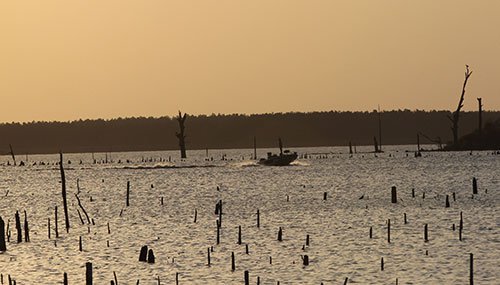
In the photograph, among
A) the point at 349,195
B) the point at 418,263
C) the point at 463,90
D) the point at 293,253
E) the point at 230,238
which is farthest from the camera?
the point at 463,90

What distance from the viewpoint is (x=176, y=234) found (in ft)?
197

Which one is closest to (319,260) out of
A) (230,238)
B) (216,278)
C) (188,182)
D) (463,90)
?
(216,278)

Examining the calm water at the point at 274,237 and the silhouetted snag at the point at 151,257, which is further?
the silhouetted snag at the point at 151,257

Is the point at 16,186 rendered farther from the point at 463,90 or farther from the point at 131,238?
the point at 131,238

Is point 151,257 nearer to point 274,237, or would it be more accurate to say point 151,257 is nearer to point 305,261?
point 305,261

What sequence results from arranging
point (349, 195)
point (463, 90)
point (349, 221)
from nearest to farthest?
1. point (349, 221)
2. point (349, 195)
3. point (463, 90)

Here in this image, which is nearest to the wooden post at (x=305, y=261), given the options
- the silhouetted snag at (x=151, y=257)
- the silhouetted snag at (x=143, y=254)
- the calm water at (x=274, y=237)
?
the calm water at (x=274, y=237)

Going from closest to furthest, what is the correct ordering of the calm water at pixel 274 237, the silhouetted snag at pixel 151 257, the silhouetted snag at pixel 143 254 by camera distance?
1. the calm water at pixel 274 237
2. the silhouetted snag at pixel 151 257
3. the silhouetted snag at pixel 143 254

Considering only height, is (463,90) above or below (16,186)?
above

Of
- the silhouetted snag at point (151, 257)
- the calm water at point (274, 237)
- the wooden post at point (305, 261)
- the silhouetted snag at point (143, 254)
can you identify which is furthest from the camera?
the silhouetted snag at point (143, 254)

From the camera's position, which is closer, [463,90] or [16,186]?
[16,186]

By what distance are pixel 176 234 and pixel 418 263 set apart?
1891 centimetres

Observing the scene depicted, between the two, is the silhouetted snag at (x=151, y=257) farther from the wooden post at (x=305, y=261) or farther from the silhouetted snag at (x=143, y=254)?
the wooden post at (x=305, y=261)

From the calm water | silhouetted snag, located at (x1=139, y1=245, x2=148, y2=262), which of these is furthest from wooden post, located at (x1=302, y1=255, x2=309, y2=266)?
silhouetted snag, located at (x1=139, y1=245, x2=148, y2=262)
